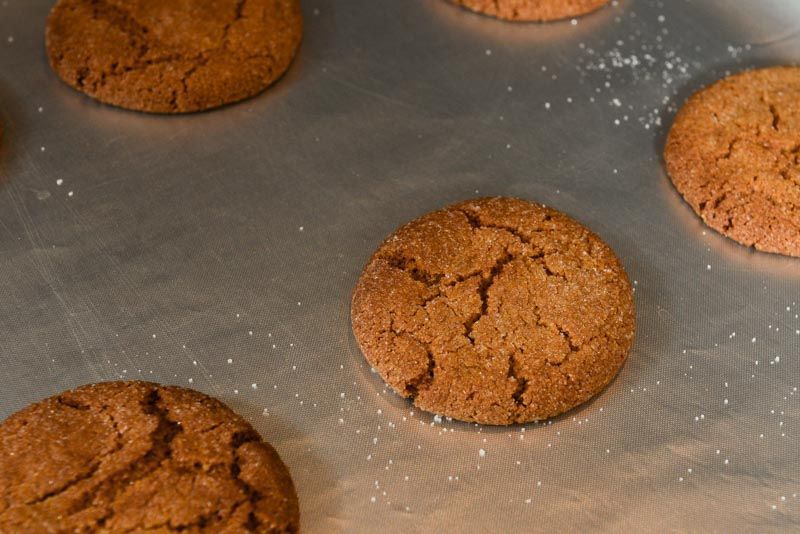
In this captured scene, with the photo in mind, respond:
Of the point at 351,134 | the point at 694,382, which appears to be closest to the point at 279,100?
the point at 351,134

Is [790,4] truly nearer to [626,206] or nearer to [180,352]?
[626,206]

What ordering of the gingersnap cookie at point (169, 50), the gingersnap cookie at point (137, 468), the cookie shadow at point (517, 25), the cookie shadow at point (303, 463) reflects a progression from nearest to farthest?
the gingersnap cookie at point (137, 468) → the cookie shadow at point (303, 463) → the gingersnap cookie at point (169, 50) → the cookie shadow at point (517, 25)

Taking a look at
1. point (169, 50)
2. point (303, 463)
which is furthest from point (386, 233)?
point (169, 50)

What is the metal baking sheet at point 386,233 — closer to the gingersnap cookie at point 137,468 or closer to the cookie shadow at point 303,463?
the cookie shadow at point 303,463

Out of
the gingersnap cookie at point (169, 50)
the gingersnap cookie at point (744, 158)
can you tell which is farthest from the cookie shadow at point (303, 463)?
the gingersnap cookie at point (744, 158)

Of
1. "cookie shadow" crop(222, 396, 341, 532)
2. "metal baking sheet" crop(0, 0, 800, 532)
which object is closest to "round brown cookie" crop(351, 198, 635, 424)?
"metal baking sheet" crop(0, 0, 800, 532)

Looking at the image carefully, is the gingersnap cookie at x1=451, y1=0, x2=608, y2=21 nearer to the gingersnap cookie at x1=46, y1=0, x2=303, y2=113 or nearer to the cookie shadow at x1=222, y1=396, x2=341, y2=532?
Answer: the gingersnap cookie at x1=46, y1=0, x2=303, y2=113
